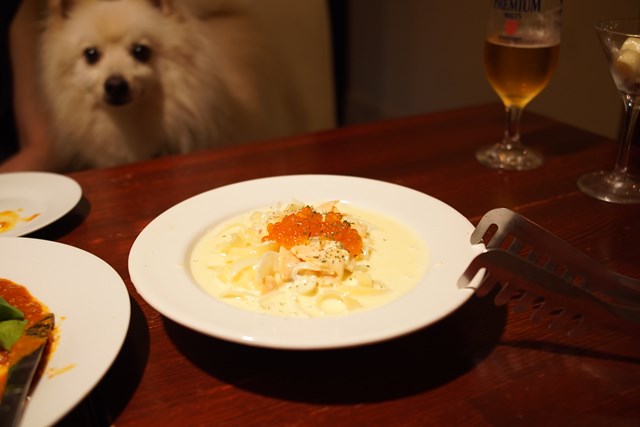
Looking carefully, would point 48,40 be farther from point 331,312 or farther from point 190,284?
point 331,312

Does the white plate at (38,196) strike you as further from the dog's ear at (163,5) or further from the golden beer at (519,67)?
the dog's ear at (163,5)

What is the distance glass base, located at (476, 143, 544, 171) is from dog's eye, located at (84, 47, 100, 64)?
135cm

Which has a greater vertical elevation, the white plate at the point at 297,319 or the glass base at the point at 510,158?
the white plate at the point at 297,319

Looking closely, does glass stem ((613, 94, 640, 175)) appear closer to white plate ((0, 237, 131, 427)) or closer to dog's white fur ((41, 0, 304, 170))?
white plate ((0, 237, 131, 427))

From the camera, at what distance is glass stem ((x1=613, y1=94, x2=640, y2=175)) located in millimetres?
1010

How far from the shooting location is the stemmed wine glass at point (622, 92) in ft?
3.07

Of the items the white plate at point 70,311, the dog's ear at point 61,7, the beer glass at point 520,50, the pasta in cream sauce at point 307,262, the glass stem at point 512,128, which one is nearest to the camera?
the white plate at point 70,311

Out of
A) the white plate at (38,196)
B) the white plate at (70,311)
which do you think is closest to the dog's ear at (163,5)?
the white plate at (38,196)

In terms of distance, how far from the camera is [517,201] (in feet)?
3.40

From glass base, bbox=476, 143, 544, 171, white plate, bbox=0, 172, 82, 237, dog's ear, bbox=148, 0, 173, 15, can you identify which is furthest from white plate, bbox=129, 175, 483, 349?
dog's ear, bbox=148, 0, 173, 15

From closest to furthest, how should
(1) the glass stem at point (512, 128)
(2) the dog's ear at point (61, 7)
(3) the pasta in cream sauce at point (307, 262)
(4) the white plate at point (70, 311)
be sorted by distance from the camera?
(4) the white plate at point (70, 311) < (3) the pasta in cream sauce at point (307, 262) < (1) the glass stem at point (512, 128) < (2) the dog's ear at point (61, 7)

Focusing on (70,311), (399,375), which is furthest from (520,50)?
(70,311)

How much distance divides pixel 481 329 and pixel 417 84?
285cm

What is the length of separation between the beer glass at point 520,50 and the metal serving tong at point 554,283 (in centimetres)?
51
